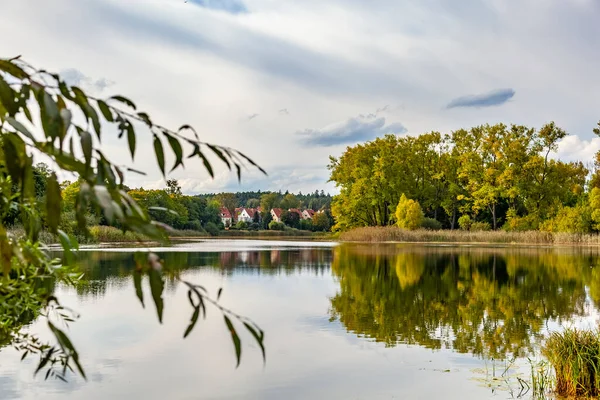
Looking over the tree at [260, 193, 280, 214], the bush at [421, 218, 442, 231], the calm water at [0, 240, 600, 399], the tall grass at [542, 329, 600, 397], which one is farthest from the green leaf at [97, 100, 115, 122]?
the tree at [260, 193, 280, 214]

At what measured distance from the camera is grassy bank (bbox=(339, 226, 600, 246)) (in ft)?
139

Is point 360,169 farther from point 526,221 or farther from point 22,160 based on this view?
point 22,160

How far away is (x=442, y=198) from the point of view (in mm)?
57281

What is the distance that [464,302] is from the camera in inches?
551

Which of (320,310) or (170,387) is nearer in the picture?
(170,387)

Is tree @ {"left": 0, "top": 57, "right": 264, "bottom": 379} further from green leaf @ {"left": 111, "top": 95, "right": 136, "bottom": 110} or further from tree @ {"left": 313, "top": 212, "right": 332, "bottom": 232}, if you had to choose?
tree @ {"left": 313, "top": 212, "right": 332, "bottom": 232}

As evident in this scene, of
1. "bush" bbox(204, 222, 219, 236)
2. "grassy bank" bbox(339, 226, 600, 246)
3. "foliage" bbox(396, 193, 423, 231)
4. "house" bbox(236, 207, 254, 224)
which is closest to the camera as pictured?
"grassy bank" bbox(339, 226, 600, 246)

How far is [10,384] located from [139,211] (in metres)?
6.77

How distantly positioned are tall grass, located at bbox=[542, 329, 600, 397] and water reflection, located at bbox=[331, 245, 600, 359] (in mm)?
1980

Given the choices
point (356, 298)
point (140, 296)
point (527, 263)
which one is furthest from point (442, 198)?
point (140, 296)

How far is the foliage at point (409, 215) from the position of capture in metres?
50.2

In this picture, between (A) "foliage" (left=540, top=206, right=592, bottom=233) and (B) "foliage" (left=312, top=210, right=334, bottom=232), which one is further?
(B) "foliage" (left=312, top=210, right=334, bottom=232)

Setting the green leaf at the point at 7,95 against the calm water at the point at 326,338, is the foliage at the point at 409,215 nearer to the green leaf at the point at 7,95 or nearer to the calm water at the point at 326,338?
the calm water at the point at 326,338

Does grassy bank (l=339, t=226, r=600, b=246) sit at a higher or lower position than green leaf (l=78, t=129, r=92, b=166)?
lower
